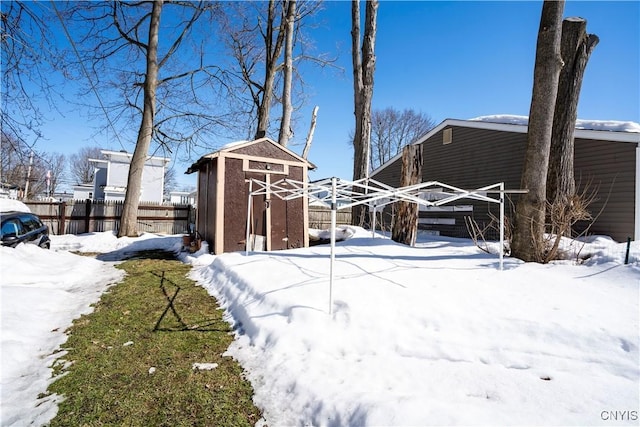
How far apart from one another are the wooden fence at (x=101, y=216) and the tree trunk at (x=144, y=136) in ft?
8.31

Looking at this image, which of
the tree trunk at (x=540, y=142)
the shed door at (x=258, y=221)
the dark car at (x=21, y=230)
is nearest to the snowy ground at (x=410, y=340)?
the tree trunk at (x=540, y=142)

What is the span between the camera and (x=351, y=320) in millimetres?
3221

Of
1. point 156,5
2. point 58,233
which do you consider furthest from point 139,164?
point 156,5

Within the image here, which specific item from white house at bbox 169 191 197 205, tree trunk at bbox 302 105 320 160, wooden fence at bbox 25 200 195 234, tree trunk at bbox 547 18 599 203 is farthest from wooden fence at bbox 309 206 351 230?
white house at bbox 169 191 197 205

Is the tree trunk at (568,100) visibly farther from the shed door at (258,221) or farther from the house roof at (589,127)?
the shed door at (258,221)

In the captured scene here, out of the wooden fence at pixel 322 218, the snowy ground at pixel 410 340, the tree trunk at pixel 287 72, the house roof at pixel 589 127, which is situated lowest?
the snowy ground at pixel 410 340

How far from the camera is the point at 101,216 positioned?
44.2ft

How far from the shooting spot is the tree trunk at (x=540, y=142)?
5781 mm

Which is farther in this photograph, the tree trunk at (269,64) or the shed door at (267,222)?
the tree trunk at (269,64)

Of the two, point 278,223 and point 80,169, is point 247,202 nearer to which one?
point 278,223

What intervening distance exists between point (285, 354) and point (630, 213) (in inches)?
405

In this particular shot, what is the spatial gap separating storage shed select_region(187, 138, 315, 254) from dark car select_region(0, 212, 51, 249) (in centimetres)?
398

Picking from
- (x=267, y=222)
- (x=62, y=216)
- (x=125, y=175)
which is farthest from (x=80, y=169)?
→ (x=267, y=222)

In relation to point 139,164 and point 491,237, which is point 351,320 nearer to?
point 491,237
